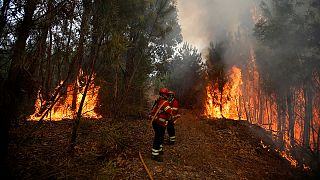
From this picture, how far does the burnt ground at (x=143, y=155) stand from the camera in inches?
206

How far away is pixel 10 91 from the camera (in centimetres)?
373

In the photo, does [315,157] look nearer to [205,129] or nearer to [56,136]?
[205,129]

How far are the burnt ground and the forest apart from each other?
7cm

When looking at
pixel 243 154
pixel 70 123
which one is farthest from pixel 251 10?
pixel 70 123

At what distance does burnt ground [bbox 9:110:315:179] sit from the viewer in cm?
522

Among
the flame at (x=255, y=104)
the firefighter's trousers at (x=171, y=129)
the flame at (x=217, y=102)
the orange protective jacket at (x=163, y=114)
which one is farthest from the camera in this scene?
the flame at (x=217, y=102)

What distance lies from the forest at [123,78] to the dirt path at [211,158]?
0.13 metres

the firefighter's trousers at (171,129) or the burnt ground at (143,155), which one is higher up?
the firefighter's trousers at (171,129)

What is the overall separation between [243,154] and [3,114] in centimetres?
913

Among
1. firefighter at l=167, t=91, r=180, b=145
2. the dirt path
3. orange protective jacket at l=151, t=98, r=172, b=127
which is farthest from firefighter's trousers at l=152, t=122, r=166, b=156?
firefighter at l=167, t=91, r=180, b=145

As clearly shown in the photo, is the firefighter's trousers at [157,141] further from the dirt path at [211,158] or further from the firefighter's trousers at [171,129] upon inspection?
the firefighter's trousers at [171,129]

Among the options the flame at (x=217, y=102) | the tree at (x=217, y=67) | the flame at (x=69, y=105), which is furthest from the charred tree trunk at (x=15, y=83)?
the flame at (x=217, y=102)

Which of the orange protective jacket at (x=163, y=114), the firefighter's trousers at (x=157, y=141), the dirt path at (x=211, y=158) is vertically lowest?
the dirt path at (x=211, y=158)

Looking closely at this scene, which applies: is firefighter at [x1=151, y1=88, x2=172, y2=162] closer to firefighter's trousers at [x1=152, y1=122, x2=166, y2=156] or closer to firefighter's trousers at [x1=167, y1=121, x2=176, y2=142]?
firefighter's trousers at [x1=152, y1=122, x2=166, y2=156]
